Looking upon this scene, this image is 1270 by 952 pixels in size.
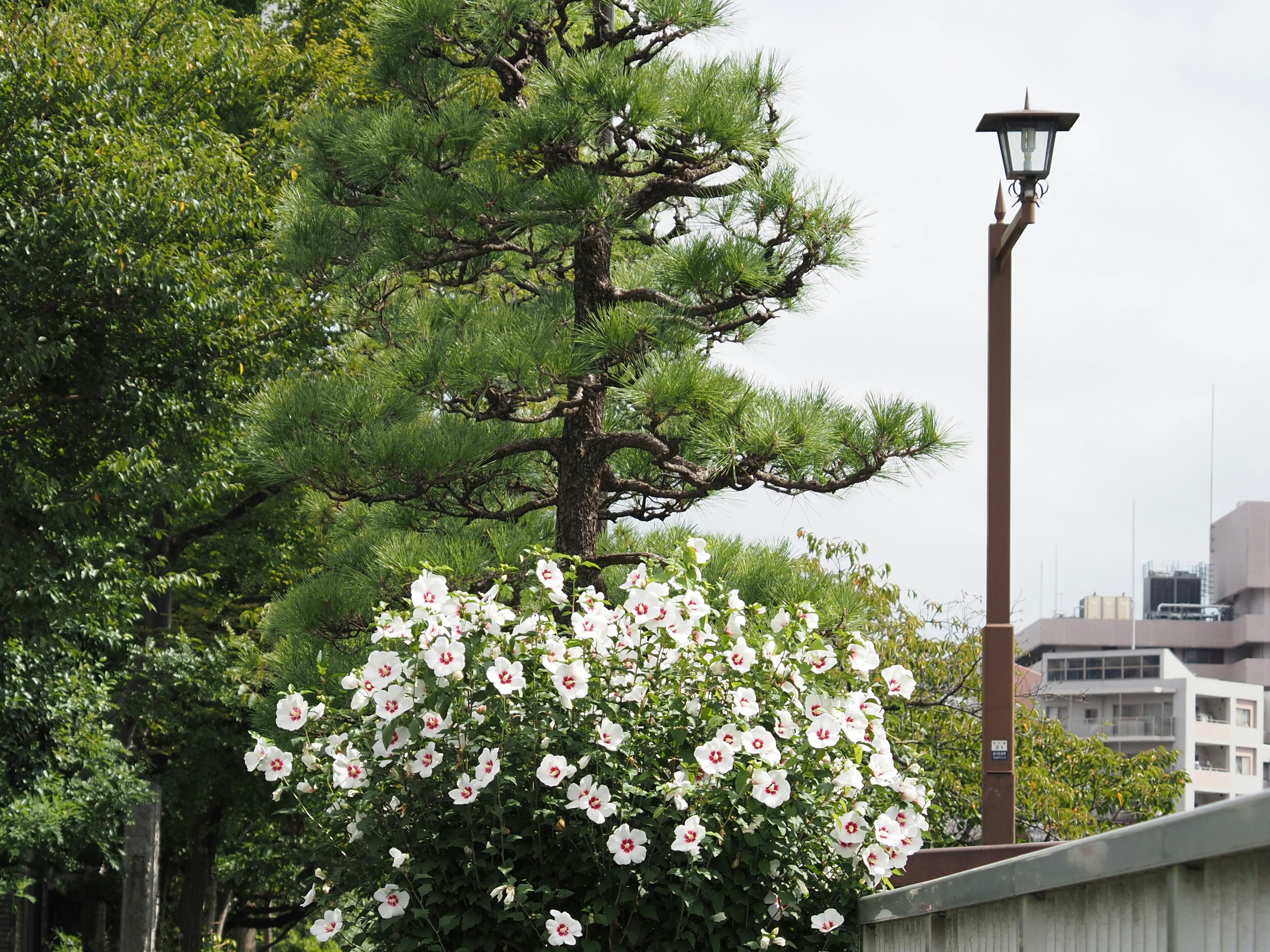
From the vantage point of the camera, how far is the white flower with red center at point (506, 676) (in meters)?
3.92

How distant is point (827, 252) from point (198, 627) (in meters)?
13.7

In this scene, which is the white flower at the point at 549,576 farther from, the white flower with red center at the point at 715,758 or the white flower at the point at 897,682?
the white flower at the point at 897,682

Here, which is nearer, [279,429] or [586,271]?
[279,429]

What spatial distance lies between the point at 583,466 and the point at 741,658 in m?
3.73

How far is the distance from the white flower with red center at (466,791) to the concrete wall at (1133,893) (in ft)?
4.15

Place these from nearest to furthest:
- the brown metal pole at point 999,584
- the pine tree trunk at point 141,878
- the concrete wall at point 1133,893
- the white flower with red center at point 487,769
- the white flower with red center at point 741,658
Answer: the concrete wall at point 1133,893, the white flower with red center at point 487,769, the white flower with red center at point 741,658, the brown metal pole at point 999,584, the pine tree trunk at point 141,878

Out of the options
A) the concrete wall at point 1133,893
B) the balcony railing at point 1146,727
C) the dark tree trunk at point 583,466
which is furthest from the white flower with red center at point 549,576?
the balcony railing at point 1146,727

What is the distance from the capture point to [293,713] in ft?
14.0

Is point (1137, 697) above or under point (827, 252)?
above

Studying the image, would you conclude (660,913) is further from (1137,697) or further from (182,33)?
(1137,697)

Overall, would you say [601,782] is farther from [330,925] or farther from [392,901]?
[330,925]

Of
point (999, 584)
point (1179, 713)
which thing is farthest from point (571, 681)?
point (1179, 713)

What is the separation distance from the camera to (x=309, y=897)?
4.27 m

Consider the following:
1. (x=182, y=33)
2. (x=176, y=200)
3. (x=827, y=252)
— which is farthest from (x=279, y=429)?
(x=182, y=33)
